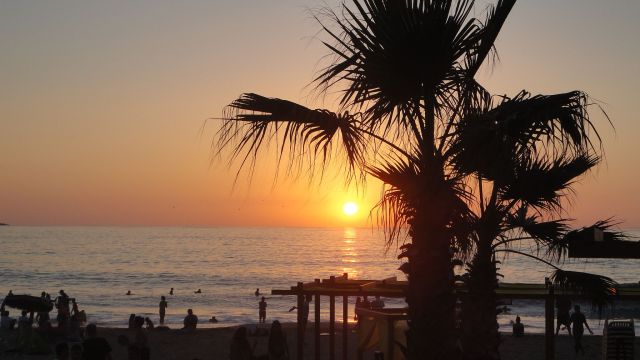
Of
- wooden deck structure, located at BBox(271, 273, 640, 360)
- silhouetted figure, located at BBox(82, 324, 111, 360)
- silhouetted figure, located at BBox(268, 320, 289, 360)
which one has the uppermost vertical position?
wooden deck structure, located at BBox(271, 273, 640, 360)

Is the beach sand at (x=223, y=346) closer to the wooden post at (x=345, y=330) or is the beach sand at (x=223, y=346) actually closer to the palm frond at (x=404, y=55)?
the wooden post at (x=345, y=330)

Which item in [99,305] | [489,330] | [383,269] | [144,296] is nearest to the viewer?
[489,330]

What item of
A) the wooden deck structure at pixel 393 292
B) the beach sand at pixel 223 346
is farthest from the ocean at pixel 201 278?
the wooden deck structure at pixel 393 292

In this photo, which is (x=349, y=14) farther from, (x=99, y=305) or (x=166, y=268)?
(x=166, y=268)

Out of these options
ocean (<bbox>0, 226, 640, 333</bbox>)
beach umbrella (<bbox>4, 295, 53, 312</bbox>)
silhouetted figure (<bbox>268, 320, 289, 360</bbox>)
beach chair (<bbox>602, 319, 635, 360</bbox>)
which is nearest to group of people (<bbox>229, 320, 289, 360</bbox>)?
silhouetted figure (<bbox>268, 320, 289, 360</bbox>)

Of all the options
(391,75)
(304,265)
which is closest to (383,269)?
(304,265)

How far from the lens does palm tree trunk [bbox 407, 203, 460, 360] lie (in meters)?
7.78

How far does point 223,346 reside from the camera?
89.8ft

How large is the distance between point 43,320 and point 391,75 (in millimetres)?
21521

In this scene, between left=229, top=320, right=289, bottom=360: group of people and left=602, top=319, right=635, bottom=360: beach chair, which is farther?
left=602, top=319, right=635, bottom=360: beach chair

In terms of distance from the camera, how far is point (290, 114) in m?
7.75

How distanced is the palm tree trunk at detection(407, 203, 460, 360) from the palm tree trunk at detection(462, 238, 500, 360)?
2.81m

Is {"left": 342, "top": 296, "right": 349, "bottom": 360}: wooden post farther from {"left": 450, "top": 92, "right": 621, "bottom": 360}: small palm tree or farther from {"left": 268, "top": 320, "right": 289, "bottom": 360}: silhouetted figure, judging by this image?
{"left": 450, "top": 92, "right": 621, "bottom": 360}: small palm tree

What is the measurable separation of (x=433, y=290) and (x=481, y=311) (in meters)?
3.17
